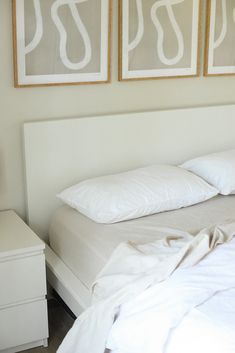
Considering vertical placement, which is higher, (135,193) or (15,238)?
(135,193)

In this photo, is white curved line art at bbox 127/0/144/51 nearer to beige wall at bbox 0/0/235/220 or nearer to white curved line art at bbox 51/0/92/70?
beige wall at bbox 0/0/235/220

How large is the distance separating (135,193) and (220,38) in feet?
3.92

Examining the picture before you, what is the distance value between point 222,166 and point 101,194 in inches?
30.4

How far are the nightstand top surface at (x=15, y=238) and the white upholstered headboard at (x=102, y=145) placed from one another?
0.18 metres

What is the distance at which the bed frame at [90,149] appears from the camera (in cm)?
265

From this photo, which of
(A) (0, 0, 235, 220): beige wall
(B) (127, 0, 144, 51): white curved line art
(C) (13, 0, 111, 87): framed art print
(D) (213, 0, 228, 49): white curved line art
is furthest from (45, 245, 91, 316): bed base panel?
(D) (213, 0, 228, 49): white curved line art

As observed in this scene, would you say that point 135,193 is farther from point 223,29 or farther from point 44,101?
point 223,29

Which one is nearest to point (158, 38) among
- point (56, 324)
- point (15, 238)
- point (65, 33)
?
point (65, 33)

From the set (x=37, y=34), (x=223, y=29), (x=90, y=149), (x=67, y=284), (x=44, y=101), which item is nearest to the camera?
(x=67, y=284)

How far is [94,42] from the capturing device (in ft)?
9.04

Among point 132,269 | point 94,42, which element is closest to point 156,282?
point 132,269

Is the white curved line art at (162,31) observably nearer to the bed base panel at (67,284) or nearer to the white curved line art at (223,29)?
the white curved line art at (223,29)

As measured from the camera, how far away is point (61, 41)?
2.66 metres

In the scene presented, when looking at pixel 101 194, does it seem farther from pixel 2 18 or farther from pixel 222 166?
pixel 2 18
